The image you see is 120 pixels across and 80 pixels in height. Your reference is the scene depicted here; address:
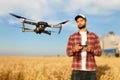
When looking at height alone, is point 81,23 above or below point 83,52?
above

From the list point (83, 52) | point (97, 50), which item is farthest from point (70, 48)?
point (97, 50)

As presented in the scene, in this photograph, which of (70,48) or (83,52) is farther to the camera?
(70,48)

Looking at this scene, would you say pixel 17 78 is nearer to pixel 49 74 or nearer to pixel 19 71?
pixel 19 71

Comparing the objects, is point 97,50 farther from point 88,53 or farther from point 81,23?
point 81,23

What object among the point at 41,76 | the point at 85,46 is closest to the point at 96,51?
the point at 85,46

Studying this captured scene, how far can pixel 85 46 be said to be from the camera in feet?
18.7

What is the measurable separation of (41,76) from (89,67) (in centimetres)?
156

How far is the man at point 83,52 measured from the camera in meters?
5.79

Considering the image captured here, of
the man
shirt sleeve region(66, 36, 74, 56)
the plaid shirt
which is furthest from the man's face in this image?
shirt sleeve region(66, 36, 74, 56)

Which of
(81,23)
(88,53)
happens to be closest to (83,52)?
(88,53)

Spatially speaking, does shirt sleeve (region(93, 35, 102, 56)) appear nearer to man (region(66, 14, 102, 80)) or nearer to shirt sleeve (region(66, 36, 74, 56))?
man (region(66, 14, 102, 80))

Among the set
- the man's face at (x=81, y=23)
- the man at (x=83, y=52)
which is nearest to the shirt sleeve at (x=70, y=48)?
the man at (x=83, y=52)

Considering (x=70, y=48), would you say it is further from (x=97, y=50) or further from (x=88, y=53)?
(x=97, y=50)

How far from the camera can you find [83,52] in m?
5.78
